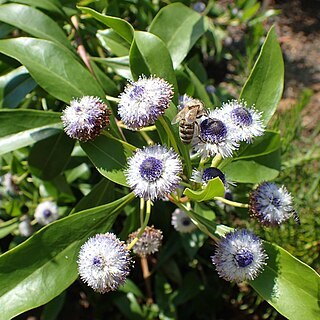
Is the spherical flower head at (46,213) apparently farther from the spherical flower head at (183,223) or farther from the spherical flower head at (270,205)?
the spherical flower head at (270,205)

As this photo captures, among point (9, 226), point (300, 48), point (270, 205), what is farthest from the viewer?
point (300, 48)

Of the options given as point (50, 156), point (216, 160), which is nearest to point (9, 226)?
point (50, 156)

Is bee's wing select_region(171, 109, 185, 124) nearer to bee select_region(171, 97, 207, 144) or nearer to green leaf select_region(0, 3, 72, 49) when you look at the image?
→ bee select_region(171, 97, 207, 144)

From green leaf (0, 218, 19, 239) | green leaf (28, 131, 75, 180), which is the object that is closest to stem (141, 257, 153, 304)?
green leaf (0, 218, 19, 239)

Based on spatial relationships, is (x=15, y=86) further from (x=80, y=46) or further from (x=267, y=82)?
(x=267, y=82)

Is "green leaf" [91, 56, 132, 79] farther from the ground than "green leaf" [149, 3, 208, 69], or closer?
closer

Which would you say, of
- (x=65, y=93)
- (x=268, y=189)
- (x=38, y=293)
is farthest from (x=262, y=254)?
(x=65, y=93)

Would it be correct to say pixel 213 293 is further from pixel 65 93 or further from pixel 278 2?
pixel 278 2
